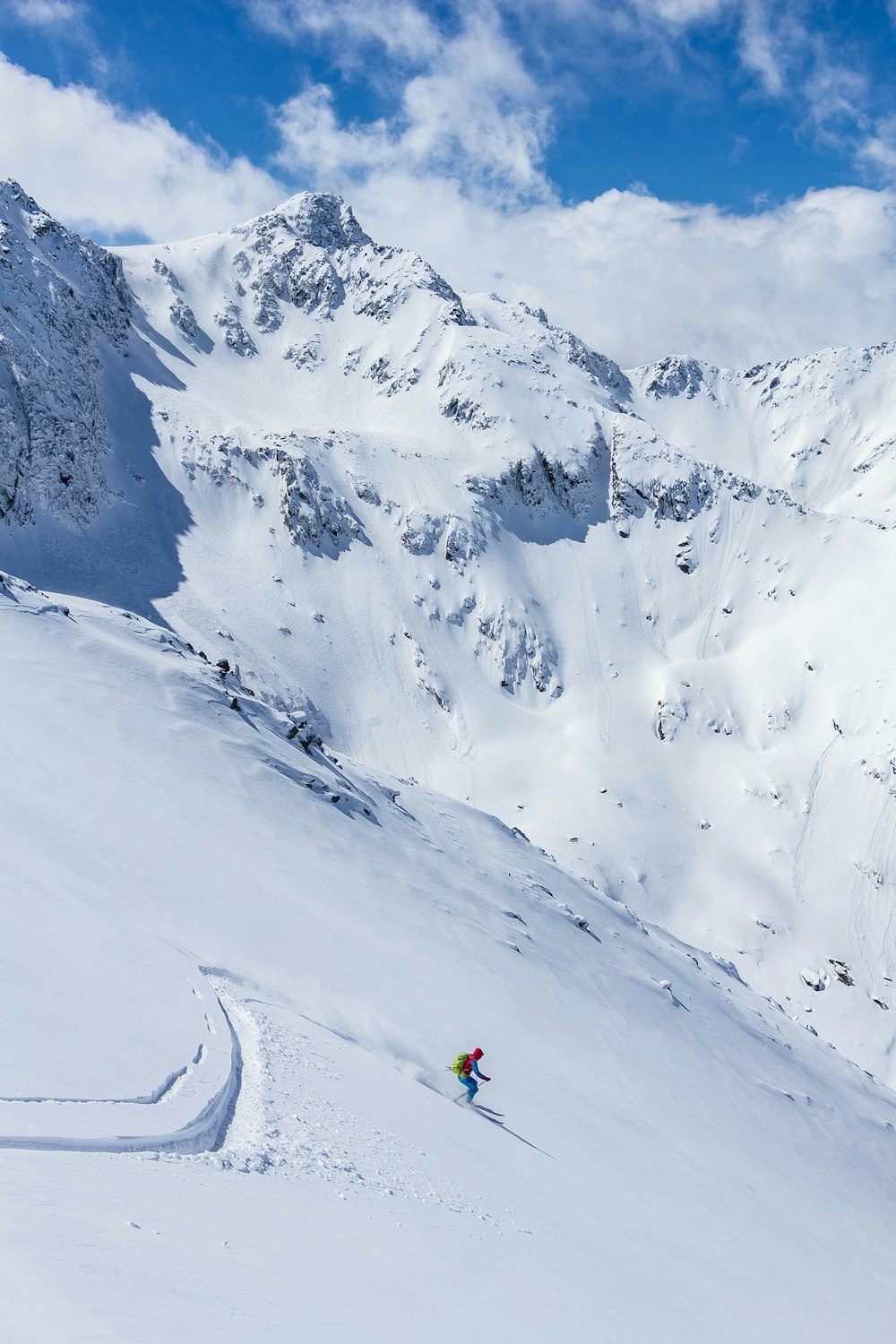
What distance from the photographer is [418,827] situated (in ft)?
126

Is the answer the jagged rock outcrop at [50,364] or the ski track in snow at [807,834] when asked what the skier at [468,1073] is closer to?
the jagged rock outcrop at [50,364]

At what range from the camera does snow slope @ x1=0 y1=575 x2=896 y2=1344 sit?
5.43m

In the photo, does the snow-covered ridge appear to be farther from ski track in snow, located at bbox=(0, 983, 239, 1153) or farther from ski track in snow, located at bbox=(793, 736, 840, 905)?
ski track in snow, located at bbox=(0, 983, 239, 1153)

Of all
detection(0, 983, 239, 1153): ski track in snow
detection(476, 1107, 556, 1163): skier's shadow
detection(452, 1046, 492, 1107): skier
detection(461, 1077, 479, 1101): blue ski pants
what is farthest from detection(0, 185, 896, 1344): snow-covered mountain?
detection(461, 1077, 479, 1101): blue ski pants

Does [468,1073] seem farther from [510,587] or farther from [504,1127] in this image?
[510,587]

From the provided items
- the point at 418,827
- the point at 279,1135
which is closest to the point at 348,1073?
the point at 279,1135

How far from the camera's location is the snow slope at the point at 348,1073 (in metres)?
5.43

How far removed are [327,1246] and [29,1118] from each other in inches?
95.9

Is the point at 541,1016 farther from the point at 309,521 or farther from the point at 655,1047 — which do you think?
the point at 309,521

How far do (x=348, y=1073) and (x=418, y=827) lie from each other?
25471 millimetres

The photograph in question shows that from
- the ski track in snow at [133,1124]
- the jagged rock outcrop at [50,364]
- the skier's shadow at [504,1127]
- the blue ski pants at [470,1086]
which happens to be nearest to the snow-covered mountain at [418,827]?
the ski track in snow at [133,1124]

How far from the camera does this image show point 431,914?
29.2m

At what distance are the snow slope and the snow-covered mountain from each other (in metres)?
0.10

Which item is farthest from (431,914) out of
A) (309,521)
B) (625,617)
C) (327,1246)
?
(625,617)
